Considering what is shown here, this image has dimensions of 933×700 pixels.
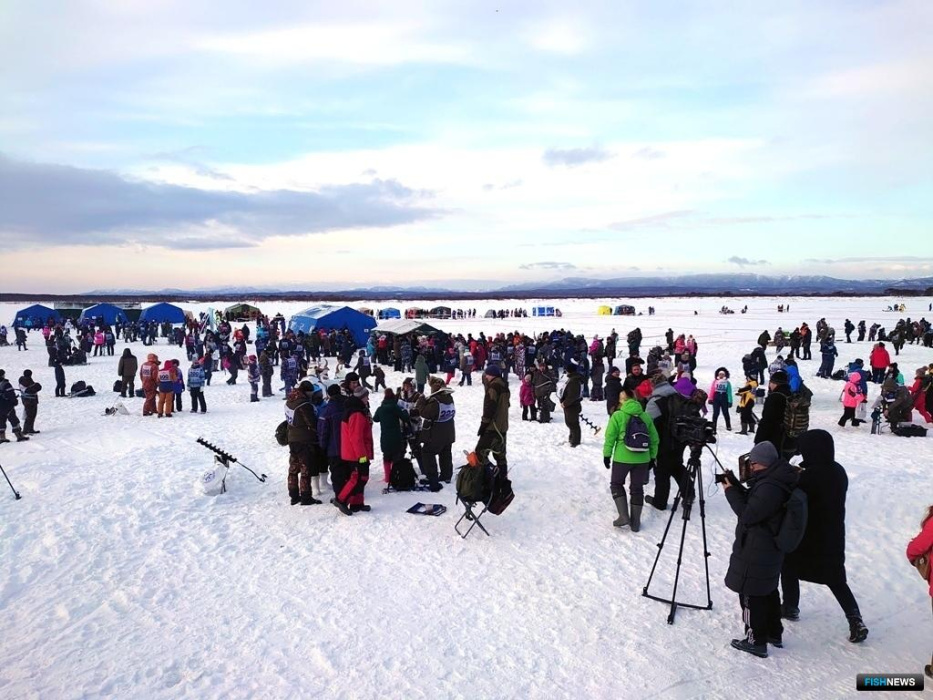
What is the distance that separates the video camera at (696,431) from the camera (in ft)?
16.0

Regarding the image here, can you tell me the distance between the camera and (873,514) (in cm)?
680

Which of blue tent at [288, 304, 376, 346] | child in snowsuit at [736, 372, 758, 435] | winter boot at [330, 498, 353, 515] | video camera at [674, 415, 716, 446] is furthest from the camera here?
blue tent at [288, 304, 376, 346]

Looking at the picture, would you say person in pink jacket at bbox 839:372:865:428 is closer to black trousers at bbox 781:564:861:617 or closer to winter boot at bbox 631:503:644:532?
winter boot at bbox 631:503:644:532

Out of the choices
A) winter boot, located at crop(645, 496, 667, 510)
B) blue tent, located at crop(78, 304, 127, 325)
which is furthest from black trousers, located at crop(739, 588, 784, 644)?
blue tent, located at crop(78, 304, 127, 325)

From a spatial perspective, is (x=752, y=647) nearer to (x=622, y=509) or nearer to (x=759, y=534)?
(x=759, y=534)

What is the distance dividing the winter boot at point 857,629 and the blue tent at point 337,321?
80.9ft

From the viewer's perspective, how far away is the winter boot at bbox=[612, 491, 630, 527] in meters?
6.25

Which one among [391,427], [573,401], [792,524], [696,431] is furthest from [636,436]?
[573,401]

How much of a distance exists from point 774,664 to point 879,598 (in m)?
1.70

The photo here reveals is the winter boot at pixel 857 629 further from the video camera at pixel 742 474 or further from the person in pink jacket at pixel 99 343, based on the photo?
the person in pink jacket at pixel 99 343

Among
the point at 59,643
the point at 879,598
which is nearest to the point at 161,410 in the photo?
the point at 59,643

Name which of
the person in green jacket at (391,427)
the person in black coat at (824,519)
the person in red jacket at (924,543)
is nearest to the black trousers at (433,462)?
the person in green jacket at (391,427)

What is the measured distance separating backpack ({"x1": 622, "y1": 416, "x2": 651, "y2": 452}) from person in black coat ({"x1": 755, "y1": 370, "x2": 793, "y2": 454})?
4.27 feet

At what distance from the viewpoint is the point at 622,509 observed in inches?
248
